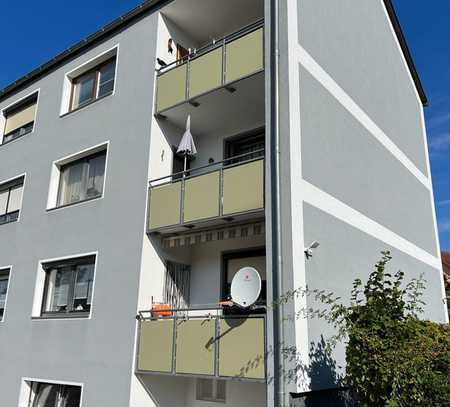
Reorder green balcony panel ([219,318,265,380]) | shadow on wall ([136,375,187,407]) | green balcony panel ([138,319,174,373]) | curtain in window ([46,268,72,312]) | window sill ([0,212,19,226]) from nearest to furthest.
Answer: green balcony panel ([219,318,265,380])
green balcony panel ([138,319,174,373])
shadow on wall ([136,375,187,407])
curtain in window ([46,268,72,312])
window sill ([0,212,19,226])

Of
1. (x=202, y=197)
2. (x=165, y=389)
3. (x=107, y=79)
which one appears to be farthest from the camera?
(x=107, y=79)

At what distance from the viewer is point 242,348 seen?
9.70 metres

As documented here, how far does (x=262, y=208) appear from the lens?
10.5 m

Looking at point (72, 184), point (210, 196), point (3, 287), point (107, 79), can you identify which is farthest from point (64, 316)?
point (107, 79)

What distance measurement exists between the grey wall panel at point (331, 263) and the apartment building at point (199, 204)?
63mm

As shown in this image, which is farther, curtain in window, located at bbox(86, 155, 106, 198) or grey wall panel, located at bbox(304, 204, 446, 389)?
curtain in window, located at bbox(86, 155, 106, 198)

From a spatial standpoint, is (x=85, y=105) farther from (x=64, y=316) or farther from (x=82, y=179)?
(x=64, y=316)

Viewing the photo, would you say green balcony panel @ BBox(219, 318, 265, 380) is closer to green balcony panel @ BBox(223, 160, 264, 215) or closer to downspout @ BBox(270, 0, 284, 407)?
downspout @ BBox(270, 0, 284, 407)

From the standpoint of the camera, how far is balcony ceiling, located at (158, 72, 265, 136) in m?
12.3

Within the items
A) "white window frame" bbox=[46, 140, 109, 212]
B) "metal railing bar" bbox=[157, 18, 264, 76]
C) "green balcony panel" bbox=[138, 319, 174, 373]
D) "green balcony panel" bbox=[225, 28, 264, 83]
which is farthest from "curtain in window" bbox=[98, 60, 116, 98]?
"green balcony panel" bbox=[138, 319, 174, 373]

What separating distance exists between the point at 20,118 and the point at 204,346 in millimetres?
14090

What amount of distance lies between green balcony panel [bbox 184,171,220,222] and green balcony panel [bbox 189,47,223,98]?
2.61m

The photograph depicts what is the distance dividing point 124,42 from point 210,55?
4.26 meters

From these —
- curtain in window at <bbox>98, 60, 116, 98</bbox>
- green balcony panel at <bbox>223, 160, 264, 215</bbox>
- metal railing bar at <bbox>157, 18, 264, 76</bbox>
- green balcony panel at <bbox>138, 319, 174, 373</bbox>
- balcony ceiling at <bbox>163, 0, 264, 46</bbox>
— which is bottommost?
green balcony panel at <bbox>138, 319, 174, 373</bbox>
